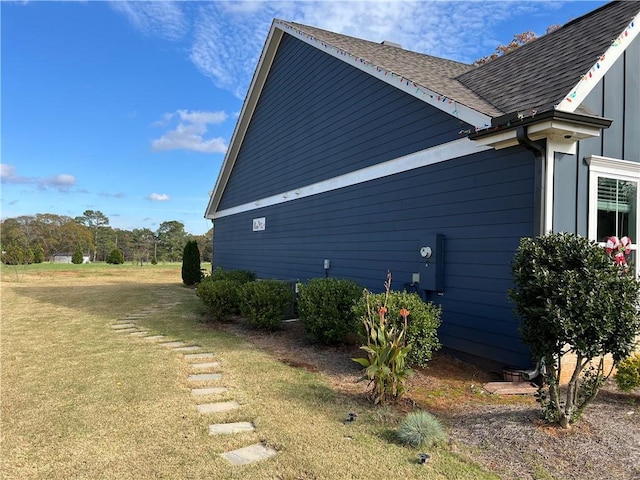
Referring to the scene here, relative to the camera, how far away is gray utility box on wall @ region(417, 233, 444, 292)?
603cm

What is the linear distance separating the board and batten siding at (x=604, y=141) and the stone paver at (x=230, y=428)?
3.86m

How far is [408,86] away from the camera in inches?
262

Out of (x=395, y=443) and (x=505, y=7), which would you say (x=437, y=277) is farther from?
(x=505, y=7)

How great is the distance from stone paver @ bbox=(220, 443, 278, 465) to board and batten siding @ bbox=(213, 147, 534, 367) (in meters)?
3.27

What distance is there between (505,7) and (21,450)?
10250 millimetres

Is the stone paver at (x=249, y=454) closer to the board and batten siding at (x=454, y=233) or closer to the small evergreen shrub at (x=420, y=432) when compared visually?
the small evergreen shrub at (x=420, y=432)

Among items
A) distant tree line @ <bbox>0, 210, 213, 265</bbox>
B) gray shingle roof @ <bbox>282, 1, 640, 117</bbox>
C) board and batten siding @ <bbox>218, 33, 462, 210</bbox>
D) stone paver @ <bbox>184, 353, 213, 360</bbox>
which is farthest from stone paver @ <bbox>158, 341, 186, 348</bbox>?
distant tree line @ <bbox>0, 210, 213, 265</bbox>

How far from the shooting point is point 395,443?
3.16 m

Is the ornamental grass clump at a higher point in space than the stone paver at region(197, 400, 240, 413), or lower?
higher

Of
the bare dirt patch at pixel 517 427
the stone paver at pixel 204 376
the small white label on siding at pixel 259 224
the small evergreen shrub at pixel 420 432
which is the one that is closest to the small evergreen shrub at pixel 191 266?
the small white label on siding at pixel 259 224

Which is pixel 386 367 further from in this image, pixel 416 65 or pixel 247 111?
pixel 247 111

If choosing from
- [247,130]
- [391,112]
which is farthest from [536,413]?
[247,130]

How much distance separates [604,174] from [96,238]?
223ft

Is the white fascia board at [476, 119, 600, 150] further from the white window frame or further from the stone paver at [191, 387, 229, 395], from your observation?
the stone paver at [191, 387, 229, 395]
